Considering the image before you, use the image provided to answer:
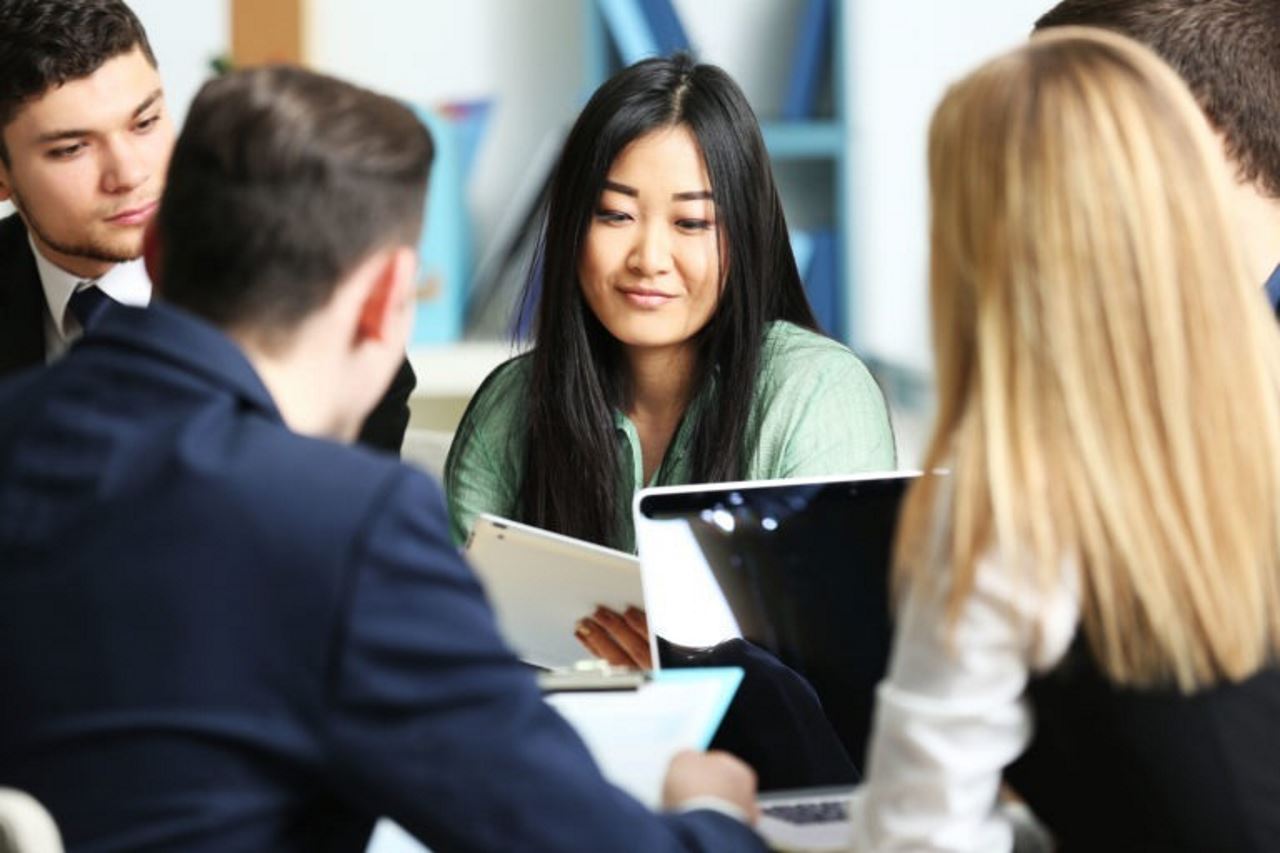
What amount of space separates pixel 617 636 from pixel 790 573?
21 cm

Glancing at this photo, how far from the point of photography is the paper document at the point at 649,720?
129 centimetres

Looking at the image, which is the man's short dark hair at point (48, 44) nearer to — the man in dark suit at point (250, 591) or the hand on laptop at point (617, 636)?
the hand on laptop at point (617, 636)

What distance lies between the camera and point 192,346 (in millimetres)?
1034

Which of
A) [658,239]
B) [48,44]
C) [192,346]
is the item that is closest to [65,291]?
[48,44]

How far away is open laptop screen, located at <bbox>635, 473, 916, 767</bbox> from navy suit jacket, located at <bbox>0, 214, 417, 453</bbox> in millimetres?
887

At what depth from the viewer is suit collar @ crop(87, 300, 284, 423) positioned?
3.39 feet

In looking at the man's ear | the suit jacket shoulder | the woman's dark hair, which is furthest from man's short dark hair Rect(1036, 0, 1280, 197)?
the suit jacket shoulder

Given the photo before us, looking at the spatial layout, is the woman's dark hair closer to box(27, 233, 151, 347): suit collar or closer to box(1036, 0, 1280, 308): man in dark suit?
box(1036, 0, 1280, 308): man in dark suit

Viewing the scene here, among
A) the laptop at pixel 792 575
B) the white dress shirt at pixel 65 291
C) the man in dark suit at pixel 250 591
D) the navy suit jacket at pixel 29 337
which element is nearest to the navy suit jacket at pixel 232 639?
the man in dark suit at pixel 250 591

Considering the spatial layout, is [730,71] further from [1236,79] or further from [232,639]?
[232,639]

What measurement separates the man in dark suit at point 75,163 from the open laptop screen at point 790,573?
0.90 metres

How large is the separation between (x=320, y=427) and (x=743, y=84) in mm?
2171

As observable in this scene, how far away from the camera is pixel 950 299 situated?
1093 millimetres

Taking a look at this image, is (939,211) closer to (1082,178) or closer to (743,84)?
(1082,178)
